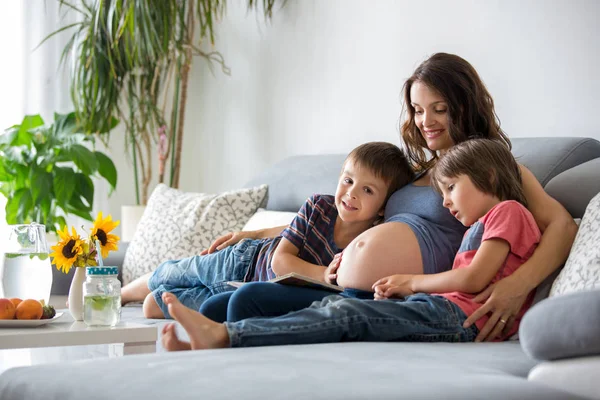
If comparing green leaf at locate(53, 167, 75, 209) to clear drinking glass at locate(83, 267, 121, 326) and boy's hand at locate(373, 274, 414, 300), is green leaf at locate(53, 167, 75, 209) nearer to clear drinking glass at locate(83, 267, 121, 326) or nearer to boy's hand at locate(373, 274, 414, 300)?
clear drinking glass at locate(83, 267, 121, 326)

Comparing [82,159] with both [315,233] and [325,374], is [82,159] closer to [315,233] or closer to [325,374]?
[315,233]

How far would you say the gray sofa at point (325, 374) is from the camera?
3.29 ft

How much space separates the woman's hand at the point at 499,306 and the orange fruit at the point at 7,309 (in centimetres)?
91

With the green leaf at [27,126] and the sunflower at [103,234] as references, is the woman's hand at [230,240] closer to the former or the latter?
the sunflower at [103,234]

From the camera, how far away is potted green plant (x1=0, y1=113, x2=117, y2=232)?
11.6 ft

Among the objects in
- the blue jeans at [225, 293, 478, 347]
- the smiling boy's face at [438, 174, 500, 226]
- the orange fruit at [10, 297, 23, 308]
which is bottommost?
the orange fruit at [10, 297, 23, 308]

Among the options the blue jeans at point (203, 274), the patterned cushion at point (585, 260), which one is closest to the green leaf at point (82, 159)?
the blue jeans at point (203, 274)

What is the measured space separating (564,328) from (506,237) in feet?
1.71

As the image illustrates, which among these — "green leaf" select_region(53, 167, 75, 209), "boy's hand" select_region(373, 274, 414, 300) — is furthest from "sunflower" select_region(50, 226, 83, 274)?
"green leaf" select_region(53, 167, 75, 209)

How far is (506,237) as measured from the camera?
1.58 m

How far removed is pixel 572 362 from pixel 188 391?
0.50 meters

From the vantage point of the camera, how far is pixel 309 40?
10.8 ft

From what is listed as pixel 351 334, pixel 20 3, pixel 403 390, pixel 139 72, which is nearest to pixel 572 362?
pixel 403 390

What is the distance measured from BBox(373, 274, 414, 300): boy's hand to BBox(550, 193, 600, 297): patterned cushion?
0.28 meters
